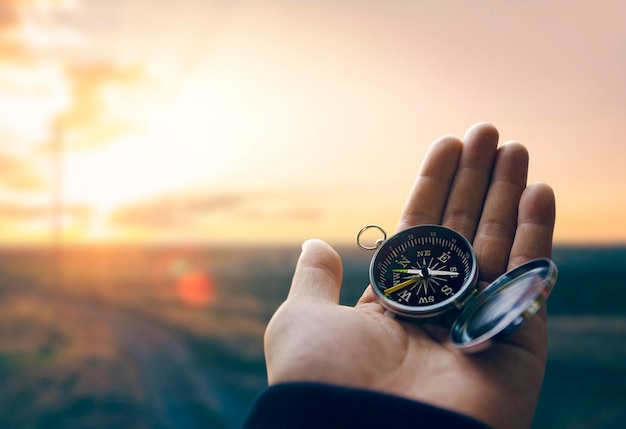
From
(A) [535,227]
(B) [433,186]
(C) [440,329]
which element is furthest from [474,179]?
(C) [440,329]

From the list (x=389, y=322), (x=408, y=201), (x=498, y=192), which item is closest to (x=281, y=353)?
(x=389, y=322)

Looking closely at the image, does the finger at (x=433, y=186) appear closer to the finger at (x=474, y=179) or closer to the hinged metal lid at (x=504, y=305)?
the finger at (x=474, y=179)

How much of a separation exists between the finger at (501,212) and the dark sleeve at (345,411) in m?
0.69

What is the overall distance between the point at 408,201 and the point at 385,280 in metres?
0.40

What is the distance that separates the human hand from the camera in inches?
58.7

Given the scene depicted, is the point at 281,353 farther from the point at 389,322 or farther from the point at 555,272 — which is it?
the point at 555,272

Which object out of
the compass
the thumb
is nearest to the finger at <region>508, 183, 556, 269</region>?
the compass

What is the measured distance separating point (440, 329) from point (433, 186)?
64cm

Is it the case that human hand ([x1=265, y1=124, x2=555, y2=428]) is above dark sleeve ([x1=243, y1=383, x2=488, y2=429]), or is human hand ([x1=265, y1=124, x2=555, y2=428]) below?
above

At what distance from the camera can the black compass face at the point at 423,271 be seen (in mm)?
1793

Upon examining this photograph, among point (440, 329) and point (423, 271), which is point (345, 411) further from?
point (423, 271)

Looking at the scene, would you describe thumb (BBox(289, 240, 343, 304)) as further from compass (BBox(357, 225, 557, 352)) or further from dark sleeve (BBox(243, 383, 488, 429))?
dark sleeve (BBox(243, 383, 488, 429))

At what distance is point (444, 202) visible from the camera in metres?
2.18

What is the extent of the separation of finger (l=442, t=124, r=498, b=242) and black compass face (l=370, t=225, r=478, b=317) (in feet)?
0.60
